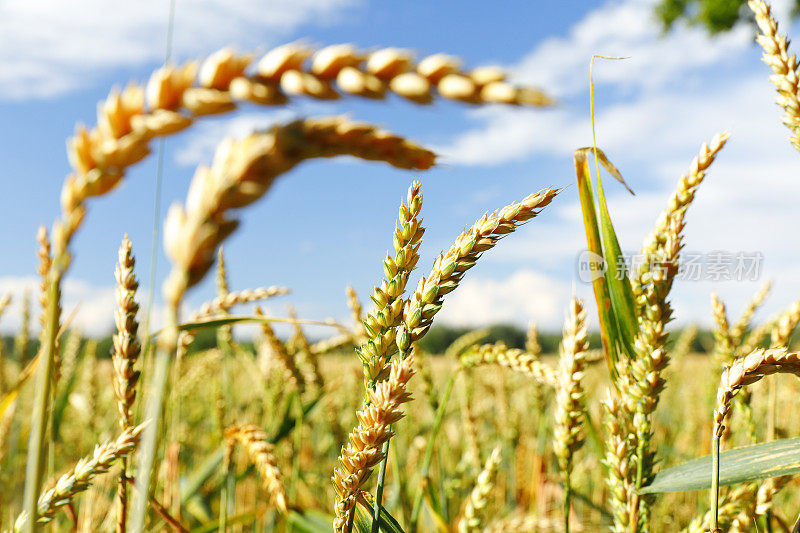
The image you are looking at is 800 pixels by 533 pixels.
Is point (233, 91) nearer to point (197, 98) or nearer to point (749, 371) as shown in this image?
point (197, 98)

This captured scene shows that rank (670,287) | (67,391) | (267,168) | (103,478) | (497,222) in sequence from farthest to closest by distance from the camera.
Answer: (67,391) < (103,478) < (670,287) < (497,222) < (267,168)

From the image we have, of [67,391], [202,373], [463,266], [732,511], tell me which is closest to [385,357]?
[463,266]

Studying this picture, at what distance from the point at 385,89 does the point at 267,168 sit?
0.11m

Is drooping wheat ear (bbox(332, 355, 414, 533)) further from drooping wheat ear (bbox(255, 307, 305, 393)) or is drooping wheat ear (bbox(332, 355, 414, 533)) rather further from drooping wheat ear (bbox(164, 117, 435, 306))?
drooping wheat ear (bbox(255, 307, 305, 393))

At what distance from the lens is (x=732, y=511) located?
115 centimetres

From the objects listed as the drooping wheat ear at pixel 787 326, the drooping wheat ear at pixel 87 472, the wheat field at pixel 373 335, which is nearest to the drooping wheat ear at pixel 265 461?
the wheat field at pixel 373 335

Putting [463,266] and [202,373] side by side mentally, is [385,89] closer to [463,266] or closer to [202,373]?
[463,266]

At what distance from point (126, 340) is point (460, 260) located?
0.44 m

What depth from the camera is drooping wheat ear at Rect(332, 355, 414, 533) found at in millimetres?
673

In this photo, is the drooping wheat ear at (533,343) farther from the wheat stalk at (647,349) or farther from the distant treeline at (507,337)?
the distant treeline at (507,337)

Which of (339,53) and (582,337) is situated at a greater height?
(339,53)

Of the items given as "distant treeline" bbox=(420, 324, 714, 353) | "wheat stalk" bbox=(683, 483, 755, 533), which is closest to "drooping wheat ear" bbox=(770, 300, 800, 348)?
"wheat stalk" bbox=(683, 483, 755, 533)

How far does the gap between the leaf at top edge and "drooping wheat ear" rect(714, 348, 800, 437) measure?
0.16 m

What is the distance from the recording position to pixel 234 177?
434 millimetres
